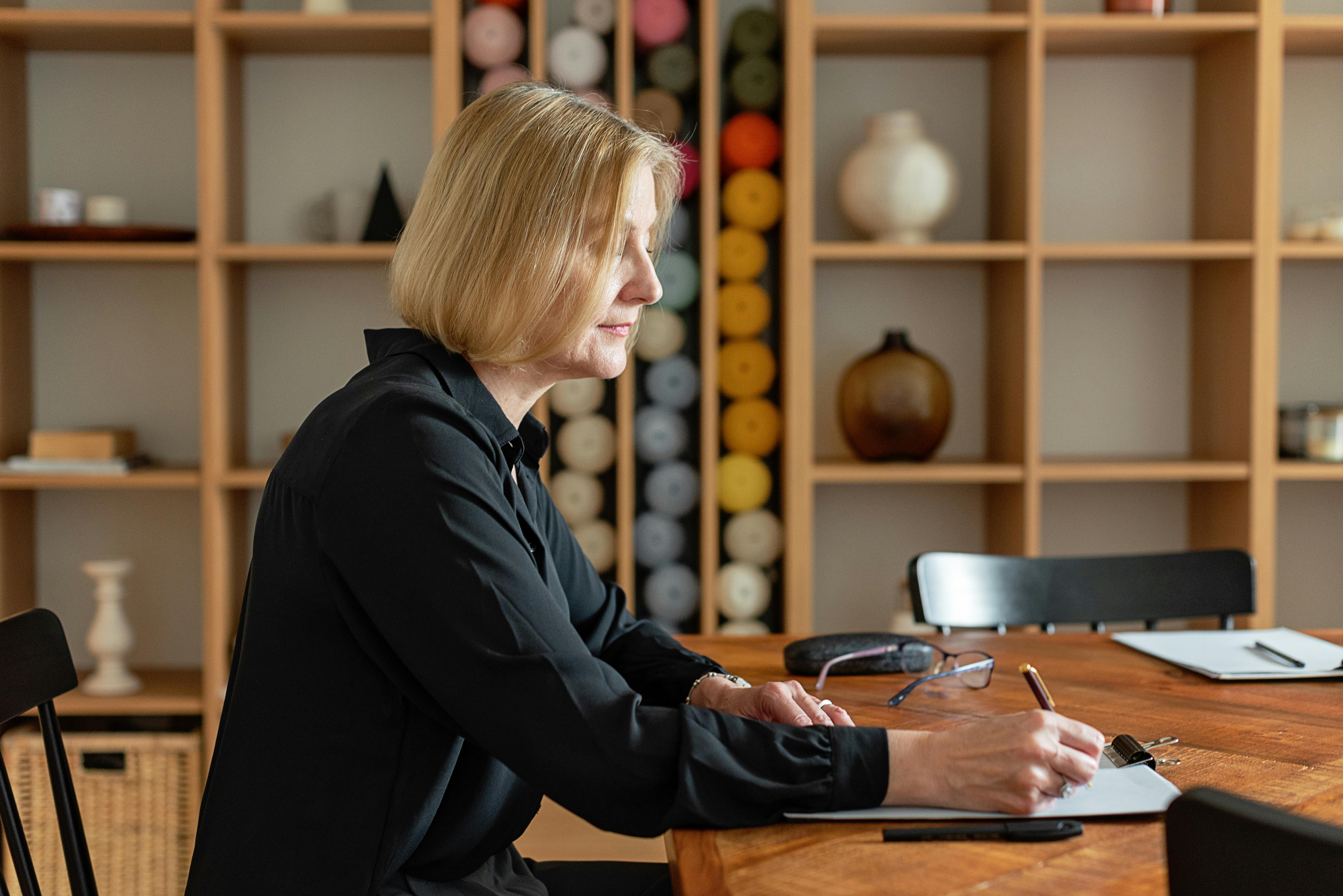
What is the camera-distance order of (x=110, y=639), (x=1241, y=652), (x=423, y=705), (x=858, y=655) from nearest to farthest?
(x=423, y=705)
(x=858, y=655)
(x=1241, y=652)
(x=110, y=639)

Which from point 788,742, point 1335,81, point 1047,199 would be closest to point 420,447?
point 788,742

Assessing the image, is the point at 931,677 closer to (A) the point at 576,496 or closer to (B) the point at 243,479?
(A) the point at 576,496

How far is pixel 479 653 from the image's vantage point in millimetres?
871

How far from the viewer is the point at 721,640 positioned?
1.54 metres

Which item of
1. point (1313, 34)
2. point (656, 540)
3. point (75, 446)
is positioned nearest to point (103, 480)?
point (75, 446)

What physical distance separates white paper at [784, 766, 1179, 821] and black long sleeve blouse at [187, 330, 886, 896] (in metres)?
0.01

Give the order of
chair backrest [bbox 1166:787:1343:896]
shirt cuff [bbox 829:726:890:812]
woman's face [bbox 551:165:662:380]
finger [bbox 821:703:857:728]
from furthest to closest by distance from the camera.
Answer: woman's face [bbox 551:165:662:380] → finger [bbox 821:703:857:728] → shirt cuff [bbox 829:726:890:812] → chair backrest [bbox 1166:787:1343:896]

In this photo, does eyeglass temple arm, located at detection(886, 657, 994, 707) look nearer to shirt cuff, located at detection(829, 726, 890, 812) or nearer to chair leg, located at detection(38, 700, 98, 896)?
shirt cuff, located at detection(829, 726, 890, 812)

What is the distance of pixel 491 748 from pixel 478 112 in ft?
2.06

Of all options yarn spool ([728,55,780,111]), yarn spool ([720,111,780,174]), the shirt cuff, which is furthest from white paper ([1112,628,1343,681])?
yarn spool ([728,55,780,111])

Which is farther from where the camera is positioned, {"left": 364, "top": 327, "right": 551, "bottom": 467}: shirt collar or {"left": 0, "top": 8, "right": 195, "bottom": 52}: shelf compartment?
{"left": 0, "top": 8, "right": 195, "bottom": 52}: shelf compartment

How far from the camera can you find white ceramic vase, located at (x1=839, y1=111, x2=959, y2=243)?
2.68 m

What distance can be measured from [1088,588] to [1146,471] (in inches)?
37.5

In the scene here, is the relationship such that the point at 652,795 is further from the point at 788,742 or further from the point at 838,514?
the point at 838,514
